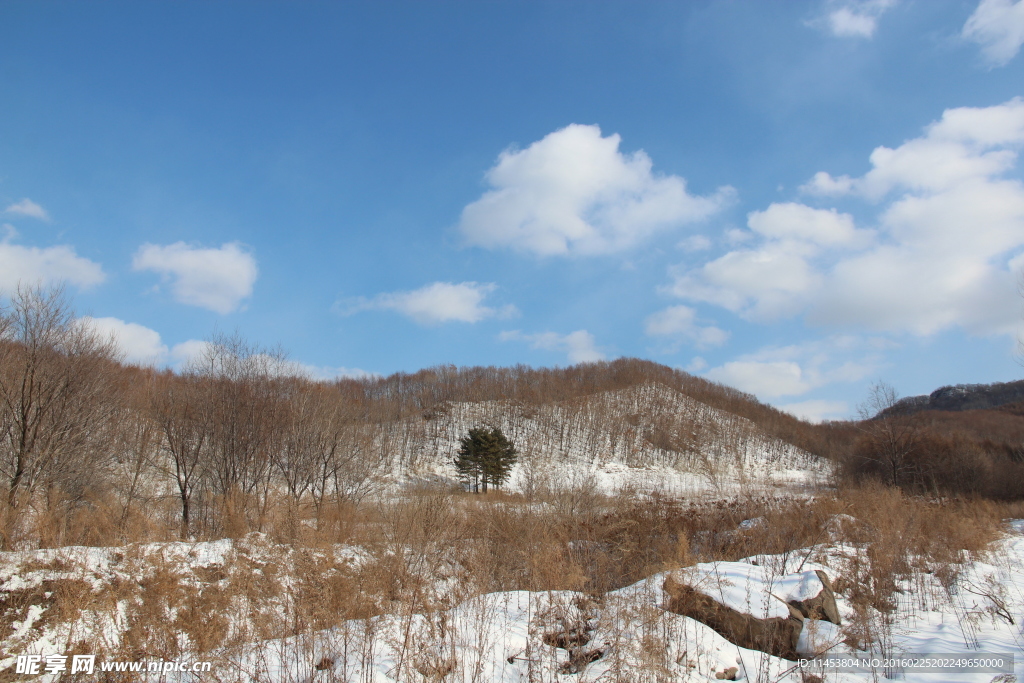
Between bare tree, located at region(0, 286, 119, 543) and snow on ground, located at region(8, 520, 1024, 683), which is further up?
bare tree, located at region(0, 286, 119, 543)

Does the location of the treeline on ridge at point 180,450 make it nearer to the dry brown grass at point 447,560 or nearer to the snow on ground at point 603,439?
the dry brown grass at point 447,560

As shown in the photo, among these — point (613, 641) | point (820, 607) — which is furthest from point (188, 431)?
point (820, 607)

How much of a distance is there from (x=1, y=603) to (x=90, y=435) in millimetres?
11213

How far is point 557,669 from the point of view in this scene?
17.0 feet

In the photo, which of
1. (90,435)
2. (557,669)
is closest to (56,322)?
(90,435)

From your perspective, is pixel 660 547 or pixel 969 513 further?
pixel 969 513

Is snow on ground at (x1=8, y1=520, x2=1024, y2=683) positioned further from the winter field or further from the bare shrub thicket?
the bare shrub thicket

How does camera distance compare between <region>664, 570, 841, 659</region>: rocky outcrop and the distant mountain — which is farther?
the distant mountain

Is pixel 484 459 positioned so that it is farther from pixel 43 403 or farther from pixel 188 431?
pixel 43 403

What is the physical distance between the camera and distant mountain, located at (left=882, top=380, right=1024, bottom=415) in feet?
311

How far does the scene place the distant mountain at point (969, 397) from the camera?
311 feet

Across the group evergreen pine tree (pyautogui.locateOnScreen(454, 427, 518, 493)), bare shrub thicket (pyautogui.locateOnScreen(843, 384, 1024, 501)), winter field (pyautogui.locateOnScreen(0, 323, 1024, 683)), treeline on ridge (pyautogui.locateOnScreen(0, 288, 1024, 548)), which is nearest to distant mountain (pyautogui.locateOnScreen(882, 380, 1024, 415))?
bare shrub thicket (pyautogui.locateOnScreen(843, 384, 1024, 501))

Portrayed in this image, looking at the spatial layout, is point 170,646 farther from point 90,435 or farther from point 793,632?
point 90,435

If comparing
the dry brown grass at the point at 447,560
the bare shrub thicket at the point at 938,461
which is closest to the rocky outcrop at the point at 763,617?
the dry brown grass at the point at 447,560
